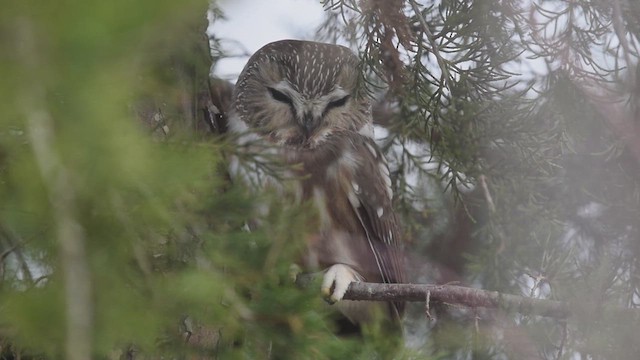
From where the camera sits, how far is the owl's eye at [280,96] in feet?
12.0

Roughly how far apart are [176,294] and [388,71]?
171 cm

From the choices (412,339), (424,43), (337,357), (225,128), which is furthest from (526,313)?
(225,128)

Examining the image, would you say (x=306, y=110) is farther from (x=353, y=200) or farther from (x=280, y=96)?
(x=353, y=200)

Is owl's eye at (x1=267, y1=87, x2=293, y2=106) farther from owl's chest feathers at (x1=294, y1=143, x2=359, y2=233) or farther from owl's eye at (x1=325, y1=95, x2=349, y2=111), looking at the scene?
owl's chest feathers at (x1=294, y1=143, x2=359, y2=233)

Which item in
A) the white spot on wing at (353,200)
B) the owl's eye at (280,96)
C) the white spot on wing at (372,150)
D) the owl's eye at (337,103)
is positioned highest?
the owl's eye at (337,103)

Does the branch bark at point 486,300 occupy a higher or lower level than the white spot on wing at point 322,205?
higher

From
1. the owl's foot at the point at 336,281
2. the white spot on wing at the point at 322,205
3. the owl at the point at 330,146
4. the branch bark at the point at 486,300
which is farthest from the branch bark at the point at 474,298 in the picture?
the white spot on wing at the point at 322,205

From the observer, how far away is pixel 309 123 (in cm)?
354

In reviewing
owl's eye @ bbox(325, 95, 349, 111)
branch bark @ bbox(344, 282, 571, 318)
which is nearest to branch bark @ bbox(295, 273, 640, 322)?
branch bark @ bbox(344, 282, 571, 318)

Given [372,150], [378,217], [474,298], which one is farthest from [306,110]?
[474,298]

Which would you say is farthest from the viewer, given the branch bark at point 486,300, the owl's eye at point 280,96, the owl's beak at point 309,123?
the owl's eye at point 280,96

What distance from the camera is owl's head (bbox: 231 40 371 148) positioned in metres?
3.58

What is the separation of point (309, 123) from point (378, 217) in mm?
491

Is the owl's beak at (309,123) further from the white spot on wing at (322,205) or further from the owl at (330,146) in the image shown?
the white spot on wing at (322,205)
